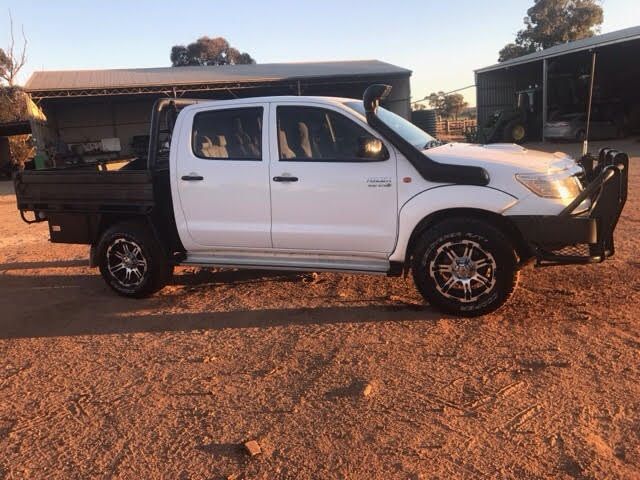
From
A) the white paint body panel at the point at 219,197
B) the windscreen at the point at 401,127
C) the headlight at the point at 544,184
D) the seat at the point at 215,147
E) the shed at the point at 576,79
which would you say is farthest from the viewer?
the shed at the point at 576,79

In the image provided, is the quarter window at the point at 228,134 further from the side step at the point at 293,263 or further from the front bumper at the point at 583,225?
the front bumper at the point at 583,225

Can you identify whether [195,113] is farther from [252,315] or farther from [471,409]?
[471,409]

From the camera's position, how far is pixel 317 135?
198 inches

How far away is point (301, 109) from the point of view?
5.08m

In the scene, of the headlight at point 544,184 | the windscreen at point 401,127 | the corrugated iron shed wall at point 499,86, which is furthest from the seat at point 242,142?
the corrugated iron shed wall at point 499,86

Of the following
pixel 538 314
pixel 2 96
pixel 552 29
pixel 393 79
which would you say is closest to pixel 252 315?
pixel 538 314

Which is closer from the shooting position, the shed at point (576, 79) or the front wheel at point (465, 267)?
the front wheel at point (465, 267)

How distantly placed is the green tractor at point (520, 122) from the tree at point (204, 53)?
51.0 metres

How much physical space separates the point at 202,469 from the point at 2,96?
122 ft

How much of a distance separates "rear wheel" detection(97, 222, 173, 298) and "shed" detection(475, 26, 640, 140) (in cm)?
2279

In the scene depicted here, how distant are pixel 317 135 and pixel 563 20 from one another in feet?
192

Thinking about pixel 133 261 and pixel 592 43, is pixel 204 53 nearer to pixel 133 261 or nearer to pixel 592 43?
pixel 592 43

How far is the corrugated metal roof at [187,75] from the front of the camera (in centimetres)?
2914

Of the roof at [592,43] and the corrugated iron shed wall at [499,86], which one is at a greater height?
the roof at [592,43]
